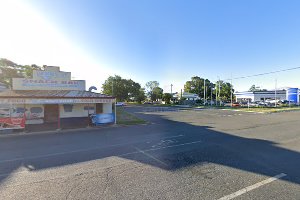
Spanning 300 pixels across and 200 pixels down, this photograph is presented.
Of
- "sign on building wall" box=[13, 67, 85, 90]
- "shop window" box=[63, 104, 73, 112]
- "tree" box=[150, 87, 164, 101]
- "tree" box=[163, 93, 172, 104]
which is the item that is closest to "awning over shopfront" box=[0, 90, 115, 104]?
"shop window" box=[63, 104, 73, 112]

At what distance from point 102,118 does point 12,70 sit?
48.5 metres

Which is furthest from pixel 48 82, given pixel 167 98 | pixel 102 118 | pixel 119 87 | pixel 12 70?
pixel 167 98

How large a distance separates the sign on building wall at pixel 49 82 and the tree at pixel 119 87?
4412 centimetres

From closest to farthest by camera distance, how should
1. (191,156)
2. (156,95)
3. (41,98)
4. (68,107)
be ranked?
(191,156) → (41,98) → (68,107) → (156,95)

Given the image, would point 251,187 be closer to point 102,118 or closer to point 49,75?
point 102,118

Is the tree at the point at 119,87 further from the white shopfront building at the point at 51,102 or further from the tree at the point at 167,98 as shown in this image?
the white shopfront building at the point at 51,102

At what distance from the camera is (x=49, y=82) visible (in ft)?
62.4

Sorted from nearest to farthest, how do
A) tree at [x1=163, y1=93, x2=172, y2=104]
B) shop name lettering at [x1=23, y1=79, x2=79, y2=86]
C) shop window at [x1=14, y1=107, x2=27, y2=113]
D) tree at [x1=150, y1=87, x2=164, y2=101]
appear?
shop window at [x1=14, y1=107, x2=27, y2=113] < shop name lettering at [x1=23, y1=79, x2=79, y2=86] < tree at [x1=163, y1=93, x2=172, y2=104] < tree at [x1=150, y1=87, x2=164, y2=101]

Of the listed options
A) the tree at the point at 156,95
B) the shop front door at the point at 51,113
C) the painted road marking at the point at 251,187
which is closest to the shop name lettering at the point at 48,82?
the shop front door at the point at 51,113

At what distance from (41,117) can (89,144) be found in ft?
29.1

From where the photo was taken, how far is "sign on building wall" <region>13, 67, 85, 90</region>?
1788 cm

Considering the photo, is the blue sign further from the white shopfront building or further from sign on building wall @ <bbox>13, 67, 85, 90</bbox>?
sign on building wall @ <bbox>13, 67, 85, 90</bbox>

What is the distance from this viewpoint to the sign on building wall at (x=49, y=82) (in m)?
17.9

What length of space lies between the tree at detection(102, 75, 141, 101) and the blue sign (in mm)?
48325
